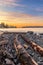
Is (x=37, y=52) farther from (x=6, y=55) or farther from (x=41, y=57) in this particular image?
(x=6, y=55)

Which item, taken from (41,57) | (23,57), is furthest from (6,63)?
(41,57)

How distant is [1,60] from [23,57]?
0.84 meters

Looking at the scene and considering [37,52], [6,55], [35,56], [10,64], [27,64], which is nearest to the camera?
[27,64]

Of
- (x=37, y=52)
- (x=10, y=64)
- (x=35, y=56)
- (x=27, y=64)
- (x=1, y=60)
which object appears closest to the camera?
(x=27, y=64)

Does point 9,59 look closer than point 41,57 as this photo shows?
Yes

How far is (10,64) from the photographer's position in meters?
6.91

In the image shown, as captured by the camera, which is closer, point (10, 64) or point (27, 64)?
point (27, 64)

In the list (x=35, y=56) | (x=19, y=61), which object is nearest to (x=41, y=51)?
(x=35, y=56)

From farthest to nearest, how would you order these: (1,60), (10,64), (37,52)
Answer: (37,52) → (1,60) → (10,64)

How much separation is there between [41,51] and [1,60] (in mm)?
2119

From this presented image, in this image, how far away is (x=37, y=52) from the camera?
9.39 meters

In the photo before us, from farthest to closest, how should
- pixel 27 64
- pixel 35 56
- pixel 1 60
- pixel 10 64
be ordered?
pixel 35 56 < pixel 1 60 < pixel 10 64 < pixel 27 64

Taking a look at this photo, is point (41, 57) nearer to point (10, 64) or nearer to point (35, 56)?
point (35, 56)

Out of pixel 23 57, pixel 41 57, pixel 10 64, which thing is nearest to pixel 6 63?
pixel 10 64
